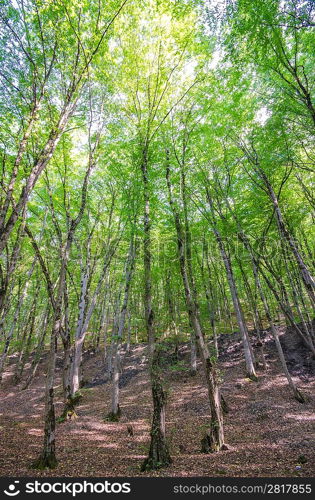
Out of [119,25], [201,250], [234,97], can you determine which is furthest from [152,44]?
[201,250]

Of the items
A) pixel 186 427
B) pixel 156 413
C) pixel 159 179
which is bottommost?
pixel 186 427

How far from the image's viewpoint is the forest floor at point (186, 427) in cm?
562

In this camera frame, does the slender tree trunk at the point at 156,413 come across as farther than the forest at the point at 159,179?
No

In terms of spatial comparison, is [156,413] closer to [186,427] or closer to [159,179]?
[186,427]

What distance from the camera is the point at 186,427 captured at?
8.83 meters

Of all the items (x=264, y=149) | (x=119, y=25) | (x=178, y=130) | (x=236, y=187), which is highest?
(x=119, y=25)

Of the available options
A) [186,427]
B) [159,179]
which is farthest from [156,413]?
[159,179]

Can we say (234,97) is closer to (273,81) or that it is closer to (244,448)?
(273,81)

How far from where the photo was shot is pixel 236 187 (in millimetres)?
12891

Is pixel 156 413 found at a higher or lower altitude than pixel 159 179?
lower

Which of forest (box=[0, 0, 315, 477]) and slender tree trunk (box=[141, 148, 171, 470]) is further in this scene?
forest (box=[0, 0, 315, 477])

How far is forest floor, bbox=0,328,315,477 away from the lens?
5.62 meters

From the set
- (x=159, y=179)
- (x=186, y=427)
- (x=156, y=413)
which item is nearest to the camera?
(x=156, y=413)

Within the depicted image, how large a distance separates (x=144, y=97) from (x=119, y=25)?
2282 mm
